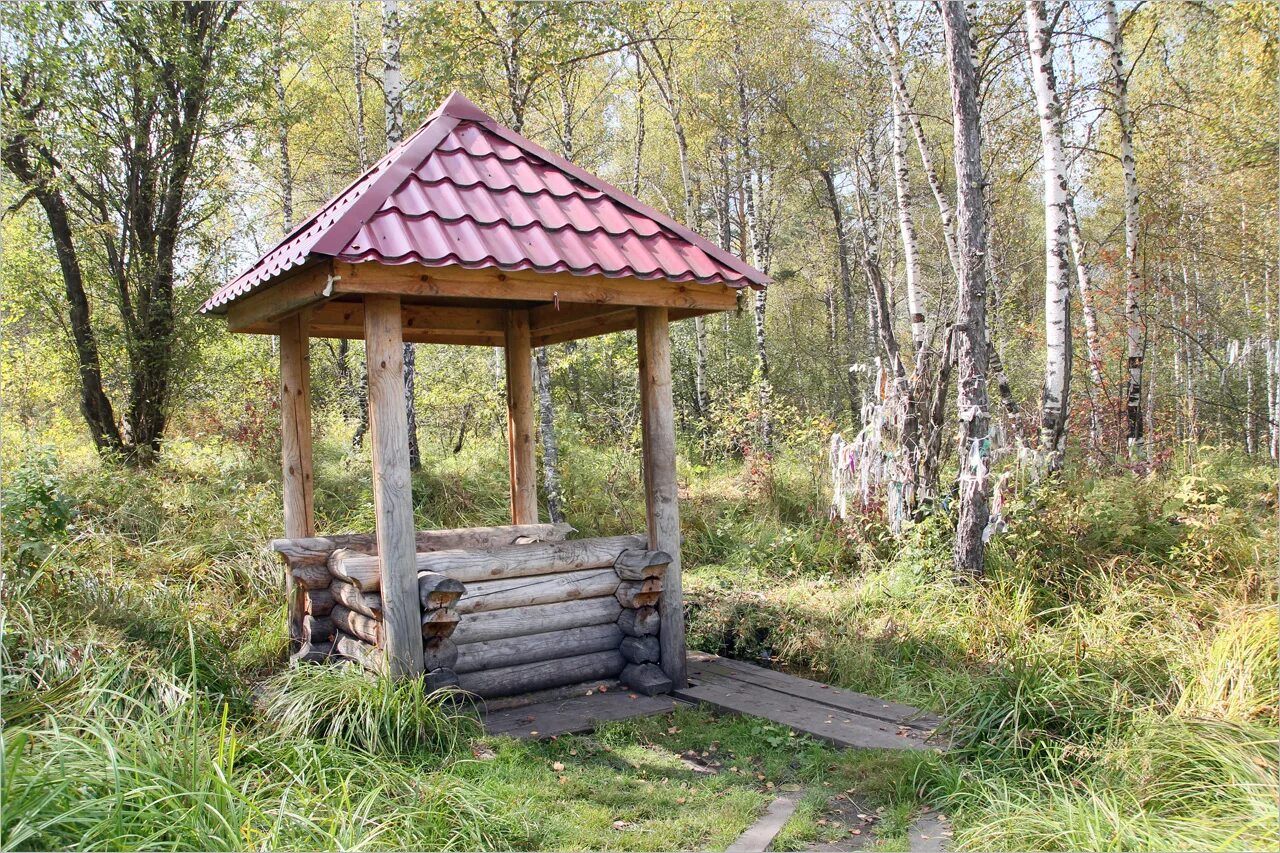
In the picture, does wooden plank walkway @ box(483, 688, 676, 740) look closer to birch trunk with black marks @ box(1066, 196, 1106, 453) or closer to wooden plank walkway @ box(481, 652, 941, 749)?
wooden plank walkway @ box(481, 652, 941, 749)

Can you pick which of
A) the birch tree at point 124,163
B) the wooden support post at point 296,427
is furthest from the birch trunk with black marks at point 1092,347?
the birch tree at point 124,163

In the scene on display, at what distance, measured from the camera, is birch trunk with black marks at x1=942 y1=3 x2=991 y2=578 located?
6.49 meters

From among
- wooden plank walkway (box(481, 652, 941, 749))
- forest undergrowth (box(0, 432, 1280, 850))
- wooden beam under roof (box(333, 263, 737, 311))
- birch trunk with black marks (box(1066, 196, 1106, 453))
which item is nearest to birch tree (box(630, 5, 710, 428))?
birch trunk with black marks (box(1066, 196, 1106, 453))

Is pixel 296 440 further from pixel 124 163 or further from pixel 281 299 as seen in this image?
pixel 124 163

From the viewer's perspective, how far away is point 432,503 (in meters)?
10.3

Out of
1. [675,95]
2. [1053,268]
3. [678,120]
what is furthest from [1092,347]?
[675,95]

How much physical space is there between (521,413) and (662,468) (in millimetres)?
1567

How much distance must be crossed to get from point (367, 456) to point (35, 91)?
5.22 metres

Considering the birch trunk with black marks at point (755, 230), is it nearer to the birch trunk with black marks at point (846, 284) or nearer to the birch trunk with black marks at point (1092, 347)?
the birch trunk with black marks at point (846, 284)

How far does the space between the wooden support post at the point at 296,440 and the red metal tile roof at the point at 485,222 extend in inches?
20.1

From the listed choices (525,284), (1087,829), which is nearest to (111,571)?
(525,284)

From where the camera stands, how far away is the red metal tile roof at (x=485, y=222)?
4695mm

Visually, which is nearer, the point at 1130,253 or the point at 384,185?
the point at 384,185

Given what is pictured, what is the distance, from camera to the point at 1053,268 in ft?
25.4
